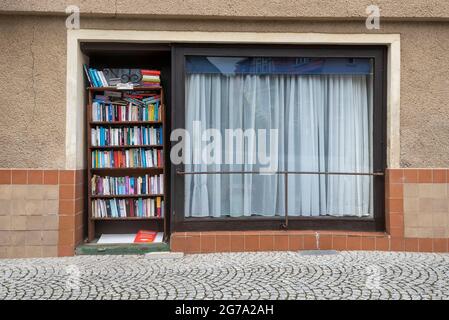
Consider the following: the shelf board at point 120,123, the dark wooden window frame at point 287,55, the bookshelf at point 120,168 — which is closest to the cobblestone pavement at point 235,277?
the dark wooden window frame at point 287,55

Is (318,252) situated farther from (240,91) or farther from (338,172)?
(240,91)

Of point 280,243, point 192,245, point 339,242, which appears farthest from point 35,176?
point 339,242

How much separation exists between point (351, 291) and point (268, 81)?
9.79 feet

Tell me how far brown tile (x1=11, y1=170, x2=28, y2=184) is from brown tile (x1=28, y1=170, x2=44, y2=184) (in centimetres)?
5

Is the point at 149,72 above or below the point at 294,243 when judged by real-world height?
above

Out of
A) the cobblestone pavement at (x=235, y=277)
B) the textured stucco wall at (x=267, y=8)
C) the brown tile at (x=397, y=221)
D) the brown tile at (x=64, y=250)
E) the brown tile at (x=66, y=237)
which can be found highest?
the textured stucco wall at (x=267, y=8)

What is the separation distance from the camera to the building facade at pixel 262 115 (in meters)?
5.00

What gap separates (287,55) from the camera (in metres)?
5.34

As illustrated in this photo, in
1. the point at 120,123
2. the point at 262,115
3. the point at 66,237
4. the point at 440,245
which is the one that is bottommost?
the point at 440,245

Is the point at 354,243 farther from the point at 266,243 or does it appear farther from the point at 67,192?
the point at 67,192

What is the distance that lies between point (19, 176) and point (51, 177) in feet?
1.24

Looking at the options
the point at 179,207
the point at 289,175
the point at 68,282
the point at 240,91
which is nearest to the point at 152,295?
the point at 68,282

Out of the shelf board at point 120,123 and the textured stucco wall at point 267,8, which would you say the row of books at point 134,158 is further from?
the textured stucco wall at point 267,8

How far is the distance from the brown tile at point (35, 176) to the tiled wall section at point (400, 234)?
178 cm
